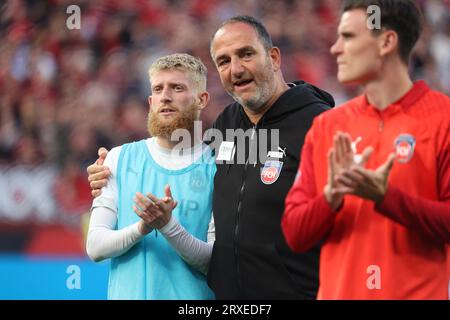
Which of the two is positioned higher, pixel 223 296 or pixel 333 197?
pixel 333 197

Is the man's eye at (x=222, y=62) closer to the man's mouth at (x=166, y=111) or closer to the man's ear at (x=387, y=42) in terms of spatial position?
the man's mouth at (x=166, y=111)

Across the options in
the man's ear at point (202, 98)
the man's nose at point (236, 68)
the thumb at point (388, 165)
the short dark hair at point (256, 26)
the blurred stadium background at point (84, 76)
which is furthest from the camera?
the blurred stadium background at point (84, 76)

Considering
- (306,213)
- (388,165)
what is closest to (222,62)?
(306,213)

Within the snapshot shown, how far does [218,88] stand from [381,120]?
557cm

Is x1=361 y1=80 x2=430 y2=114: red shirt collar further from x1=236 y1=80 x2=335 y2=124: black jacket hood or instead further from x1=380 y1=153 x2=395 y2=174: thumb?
x1=236 y1=80 x2=335 y2=124: black jacket hood

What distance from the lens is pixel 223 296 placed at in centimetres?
300

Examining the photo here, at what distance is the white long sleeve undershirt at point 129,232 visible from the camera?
119 inches

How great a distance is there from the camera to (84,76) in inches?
325

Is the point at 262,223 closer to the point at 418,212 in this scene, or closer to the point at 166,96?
the point at 166,96

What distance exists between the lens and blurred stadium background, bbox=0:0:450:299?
713 cm

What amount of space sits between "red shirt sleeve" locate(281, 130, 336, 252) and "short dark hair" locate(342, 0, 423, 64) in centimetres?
39

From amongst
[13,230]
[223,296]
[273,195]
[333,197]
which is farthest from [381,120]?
[13,230]

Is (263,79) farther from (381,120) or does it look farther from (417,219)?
(417,219)

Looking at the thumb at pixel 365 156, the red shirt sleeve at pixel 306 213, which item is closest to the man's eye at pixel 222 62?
the red shirt sleeve at pixel 306 213
